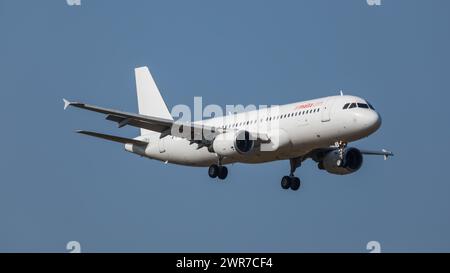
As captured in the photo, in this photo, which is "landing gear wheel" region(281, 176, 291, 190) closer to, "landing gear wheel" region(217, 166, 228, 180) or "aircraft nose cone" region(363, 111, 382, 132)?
"landing gear wheel" region(217, 166, 228, 180)

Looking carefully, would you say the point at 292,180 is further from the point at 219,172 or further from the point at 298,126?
the point at 298,126

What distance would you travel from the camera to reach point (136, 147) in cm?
8719

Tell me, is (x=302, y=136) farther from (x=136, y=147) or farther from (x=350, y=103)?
(x=136, y=147)

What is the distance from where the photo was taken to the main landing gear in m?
83.5

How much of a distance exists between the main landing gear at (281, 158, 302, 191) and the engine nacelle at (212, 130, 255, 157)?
598cm

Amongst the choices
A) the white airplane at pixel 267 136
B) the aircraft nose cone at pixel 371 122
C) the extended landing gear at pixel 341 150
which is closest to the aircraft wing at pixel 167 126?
the white airplane at pixel 267 136

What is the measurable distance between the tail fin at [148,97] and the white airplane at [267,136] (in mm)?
4329

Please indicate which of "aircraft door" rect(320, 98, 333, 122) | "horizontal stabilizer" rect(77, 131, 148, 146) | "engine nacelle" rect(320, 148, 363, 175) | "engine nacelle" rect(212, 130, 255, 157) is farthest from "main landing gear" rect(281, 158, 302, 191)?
"horizontal stabilizer" rect(77, 131, 148, 146)

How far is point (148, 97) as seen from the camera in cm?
9375

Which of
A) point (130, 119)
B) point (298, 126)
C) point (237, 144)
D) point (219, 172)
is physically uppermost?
point (130, 119)

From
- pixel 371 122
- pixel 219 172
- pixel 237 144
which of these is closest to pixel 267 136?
pixel 237 144

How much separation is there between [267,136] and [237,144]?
188 centimetres
